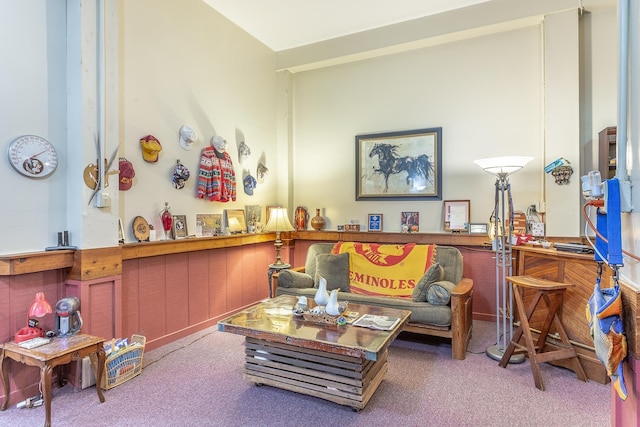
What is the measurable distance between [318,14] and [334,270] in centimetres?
291

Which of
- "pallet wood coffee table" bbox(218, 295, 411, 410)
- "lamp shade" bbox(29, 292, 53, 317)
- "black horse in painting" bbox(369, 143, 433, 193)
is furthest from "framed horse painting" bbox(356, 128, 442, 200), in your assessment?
"lamp shade" bbox(29, 292, 53, 317)

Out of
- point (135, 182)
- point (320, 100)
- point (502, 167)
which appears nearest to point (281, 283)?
point (135, 182)

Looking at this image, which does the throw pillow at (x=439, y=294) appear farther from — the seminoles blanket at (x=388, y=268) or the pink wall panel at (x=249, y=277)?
the pink wall panel at (x=249, y=277)

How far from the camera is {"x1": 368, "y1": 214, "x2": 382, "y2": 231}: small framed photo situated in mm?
4609

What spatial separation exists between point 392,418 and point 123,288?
90.2 inches

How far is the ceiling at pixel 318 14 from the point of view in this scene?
3.93m

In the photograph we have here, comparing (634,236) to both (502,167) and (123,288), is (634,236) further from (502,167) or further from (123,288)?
→ (123,288)

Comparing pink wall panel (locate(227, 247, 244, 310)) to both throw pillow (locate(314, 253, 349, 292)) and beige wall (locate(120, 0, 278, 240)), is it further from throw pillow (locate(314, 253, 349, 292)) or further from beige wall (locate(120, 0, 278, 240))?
throw pillow (locate(314, 253, 349, 292))

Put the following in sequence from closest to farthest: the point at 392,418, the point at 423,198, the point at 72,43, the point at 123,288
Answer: the point at 392,418 → the point at 72,43 → the point at 123,288 → the point at 423,198

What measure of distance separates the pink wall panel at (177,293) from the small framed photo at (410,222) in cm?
253

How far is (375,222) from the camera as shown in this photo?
15.2 ft

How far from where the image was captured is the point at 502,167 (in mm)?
3020

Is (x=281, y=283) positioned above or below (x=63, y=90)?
below

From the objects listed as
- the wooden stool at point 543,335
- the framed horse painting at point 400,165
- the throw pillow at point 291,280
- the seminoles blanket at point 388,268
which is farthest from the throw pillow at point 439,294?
the framed horse painting at point 400,165
